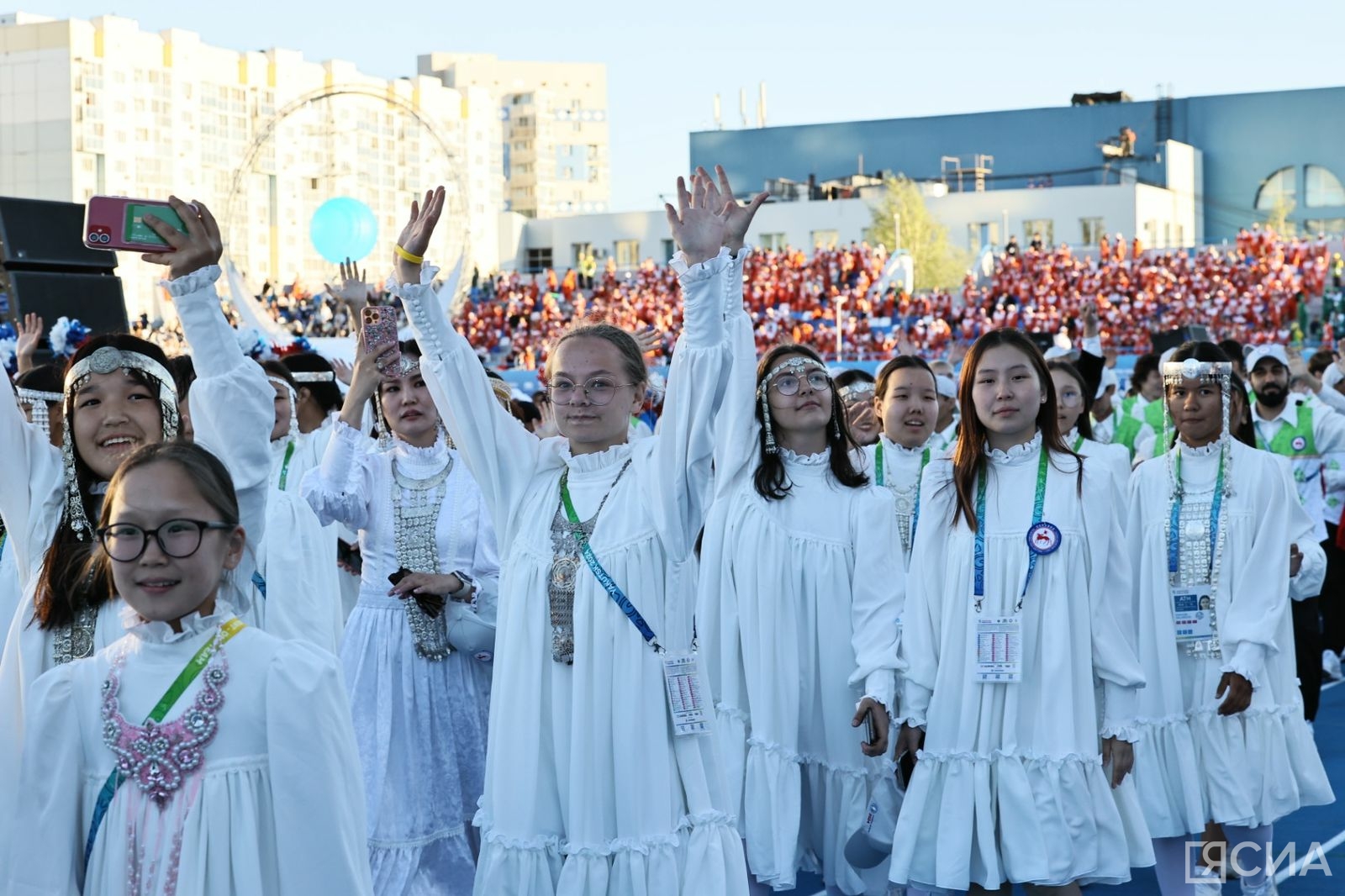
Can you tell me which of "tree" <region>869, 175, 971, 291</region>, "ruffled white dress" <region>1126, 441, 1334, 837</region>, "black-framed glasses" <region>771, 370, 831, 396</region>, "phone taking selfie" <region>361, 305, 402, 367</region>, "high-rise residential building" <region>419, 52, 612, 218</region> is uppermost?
"high-rise residential building" <region>419, 52, 612, 218</region>

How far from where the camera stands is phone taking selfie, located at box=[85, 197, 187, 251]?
147 inches

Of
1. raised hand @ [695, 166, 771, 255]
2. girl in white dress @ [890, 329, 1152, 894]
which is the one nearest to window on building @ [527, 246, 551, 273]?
girl in white dress @ [890, 329, 1152, 894]

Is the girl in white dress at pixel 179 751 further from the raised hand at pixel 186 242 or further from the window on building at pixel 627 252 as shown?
the window on building at pixel 627 252

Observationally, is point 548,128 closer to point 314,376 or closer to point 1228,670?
point 314,376

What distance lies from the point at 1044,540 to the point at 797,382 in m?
1.22

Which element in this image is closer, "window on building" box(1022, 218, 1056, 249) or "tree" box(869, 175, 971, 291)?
"tree" box(869, 175, 971, 291)

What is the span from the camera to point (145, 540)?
10.2 ft

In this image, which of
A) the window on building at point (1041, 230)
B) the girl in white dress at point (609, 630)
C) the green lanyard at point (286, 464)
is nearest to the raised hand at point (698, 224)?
the girl in white dress at point (609, 630)

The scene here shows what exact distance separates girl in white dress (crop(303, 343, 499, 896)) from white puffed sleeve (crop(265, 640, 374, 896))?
8.59ft

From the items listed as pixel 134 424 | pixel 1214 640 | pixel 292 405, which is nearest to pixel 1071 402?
pixel 1214 640

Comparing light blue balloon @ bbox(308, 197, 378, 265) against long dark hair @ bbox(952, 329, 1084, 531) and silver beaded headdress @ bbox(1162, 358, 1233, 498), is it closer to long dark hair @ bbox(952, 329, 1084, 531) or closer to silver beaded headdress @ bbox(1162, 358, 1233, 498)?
silver beaded headdress @ bbox(1162, 358, 1233, 498)

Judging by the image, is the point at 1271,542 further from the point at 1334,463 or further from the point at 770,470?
the point at 1334,463

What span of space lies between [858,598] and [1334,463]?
6713 mm

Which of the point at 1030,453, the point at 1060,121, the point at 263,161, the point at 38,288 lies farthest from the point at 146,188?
the point at 1030,453
